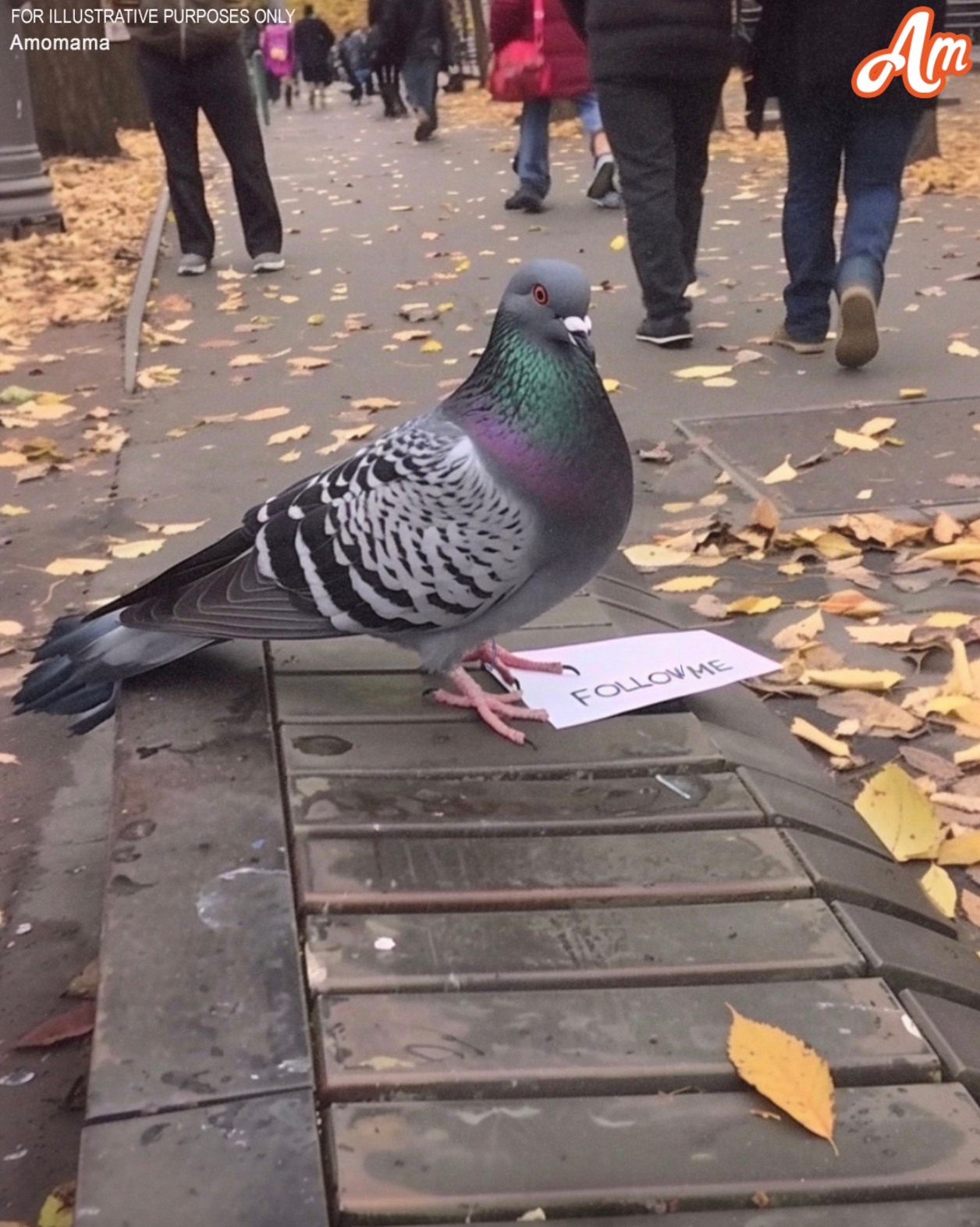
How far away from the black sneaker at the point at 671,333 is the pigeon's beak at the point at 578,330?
3878mm

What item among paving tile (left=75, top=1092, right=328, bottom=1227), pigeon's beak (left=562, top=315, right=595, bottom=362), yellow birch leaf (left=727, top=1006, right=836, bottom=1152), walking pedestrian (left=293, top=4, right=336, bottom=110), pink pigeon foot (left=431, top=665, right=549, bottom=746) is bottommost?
walking pedestrian (left=293, top=4, right=336, bottom=110)

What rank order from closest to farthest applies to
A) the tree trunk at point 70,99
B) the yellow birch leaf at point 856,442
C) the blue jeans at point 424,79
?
1. the yellow birch leaf at point 856,442
2. the tree trunk at point 70,99
3. the blue jeans at point 424,79

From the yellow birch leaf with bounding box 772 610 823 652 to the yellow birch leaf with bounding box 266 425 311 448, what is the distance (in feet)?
7.88

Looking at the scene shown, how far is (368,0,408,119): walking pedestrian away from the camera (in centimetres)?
1881

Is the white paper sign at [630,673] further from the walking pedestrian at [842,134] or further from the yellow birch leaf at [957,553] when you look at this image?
the walking pedestrian at [842,134]

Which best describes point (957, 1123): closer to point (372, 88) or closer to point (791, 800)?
point (791, 800)

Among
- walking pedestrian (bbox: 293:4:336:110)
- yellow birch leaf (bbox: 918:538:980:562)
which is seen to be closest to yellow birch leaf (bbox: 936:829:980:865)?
yellow birch leaf (bbox: 918:538:980:562)

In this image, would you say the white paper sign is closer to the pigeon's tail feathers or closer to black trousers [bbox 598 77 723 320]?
the pigeon's tail feathers

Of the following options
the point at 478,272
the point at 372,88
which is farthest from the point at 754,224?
the point at 372,88

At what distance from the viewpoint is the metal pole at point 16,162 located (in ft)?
34.6

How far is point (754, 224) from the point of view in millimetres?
9664

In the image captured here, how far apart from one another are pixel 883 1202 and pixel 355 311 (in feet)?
21.9

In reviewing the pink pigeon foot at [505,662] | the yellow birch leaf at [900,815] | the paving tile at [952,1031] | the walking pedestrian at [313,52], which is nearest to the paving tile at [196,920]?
the pink pigeon foot at [505,662]

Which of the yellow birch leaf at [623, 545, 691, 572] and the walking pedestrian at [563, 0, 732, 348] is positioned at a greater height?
the walking pedestrian at [563, 0, 732, 348]
